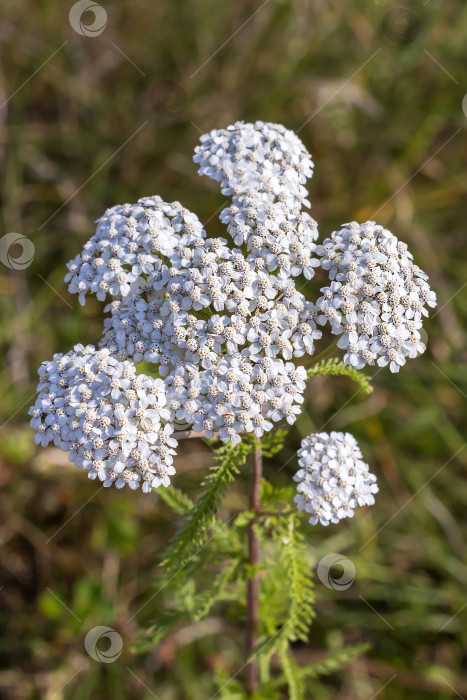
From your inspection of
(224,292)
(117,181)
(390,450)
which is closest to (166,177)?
(117,181)

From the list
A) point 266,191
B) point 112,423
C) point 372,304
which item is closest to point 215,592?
point 112,423

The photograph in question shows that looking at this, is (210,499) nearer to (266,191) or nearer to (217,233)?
(266,191)

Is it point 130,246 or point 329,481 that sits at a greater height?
point 130,246

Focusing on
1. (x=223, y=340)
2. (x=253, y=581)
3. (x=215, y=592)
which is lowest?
(x=215, y=592)

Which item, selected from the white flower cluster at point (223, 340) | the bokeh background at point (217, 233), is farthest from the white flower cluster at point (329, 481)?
the bokeh background at point (217, 233)

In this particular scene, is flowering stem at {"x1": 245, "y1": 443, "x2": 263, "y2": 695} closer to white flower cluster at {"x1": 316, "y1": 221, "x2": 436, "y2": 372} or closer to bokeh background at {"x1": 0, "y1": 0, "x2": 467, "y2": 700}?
white flower cluster at {"x1": 316, "y1": 221, "x2": 436, "y2": 372}

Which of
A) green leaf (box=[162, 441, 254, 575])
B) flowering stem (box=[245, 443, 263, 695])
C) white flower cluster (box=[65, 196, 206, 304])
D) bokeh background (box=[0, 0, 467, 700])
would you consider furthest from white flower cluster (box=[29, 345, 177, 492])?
bokeh background (box=[0, 0, 467, 700])
